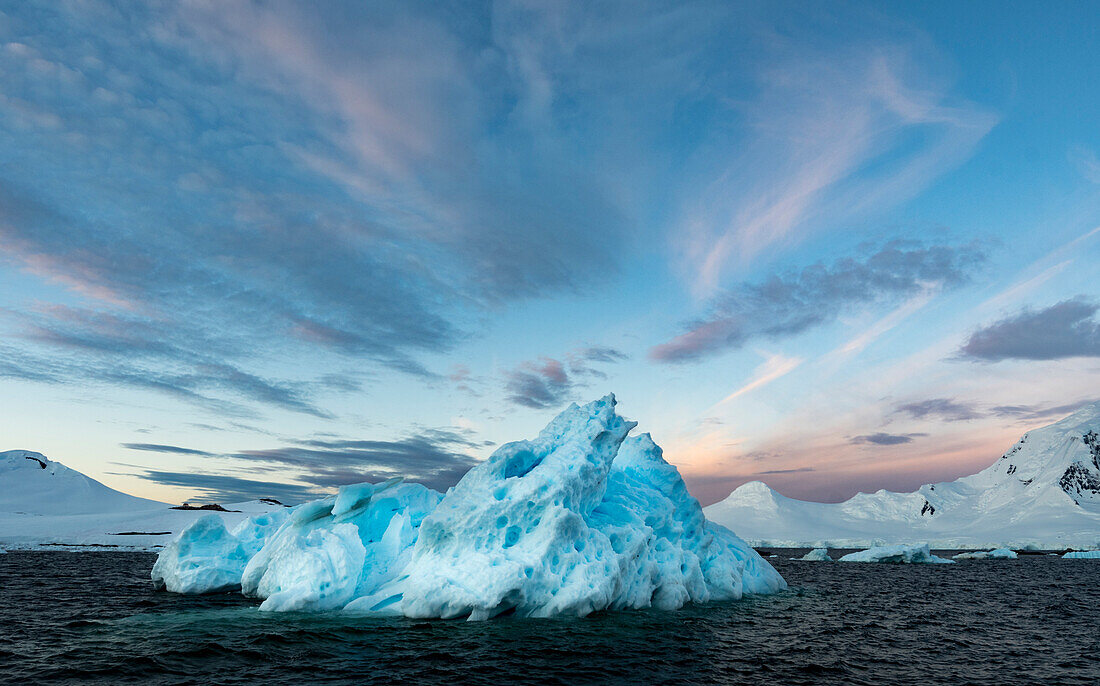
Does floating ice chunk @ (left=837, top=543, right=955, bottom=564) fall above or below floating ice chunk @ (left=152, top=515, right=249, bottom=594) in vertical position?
below

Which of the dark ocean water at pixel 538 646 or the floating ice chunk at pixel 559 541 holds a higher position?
the floating ice chunk at pixel 559 541

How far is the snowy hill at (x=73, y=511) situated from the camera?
84.1 meters

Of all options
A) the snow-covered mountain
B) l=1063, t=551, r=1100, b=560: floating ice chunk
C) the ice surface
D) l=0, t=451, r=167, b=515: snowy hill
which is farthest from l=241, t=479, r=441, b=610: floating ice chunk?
the snow-covered mountain

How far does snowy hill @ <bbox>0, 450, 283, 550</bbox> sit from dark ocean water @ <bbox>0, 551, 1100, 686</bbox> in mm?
57839

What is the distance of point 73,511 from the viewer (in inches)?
4604

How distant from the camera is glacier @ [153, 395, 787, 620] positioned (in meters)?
20.4

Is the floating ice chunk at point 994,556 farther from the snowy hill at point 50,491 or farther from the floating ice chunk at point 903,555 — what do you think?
the snowy hill at point 50,491

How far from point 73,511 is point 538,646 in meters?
140

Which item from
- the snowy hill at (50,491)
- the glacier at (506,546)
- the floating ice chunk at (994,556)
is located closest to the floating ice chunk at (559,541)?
the glacier at (506,546)

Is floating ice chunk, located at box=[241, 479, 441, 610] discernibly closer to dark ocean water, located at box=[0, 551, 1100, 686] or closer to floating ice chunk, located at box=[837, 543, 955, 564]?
dark ocean water, located at box=[0, 551, 1100, 686]

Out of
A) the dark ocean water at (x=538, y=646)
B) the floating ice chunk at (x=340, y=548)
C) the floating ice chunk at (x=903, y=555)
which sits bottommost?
the floating ice chunk at (x=903, y=555)

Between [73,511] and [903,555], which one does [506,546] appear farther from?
[73,511]

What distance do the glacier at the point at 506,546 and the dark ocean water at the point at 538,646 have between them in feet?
3.45

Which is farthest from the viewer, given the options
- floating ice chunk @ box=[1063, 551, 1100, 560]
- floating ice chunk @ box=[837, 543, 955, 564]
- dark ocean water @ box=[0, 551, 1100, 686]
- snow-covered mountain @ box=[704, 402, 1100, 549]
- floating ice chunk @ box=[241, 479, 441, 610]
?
snow-covered mountain @ box=[704, 402, 1100, 549]
